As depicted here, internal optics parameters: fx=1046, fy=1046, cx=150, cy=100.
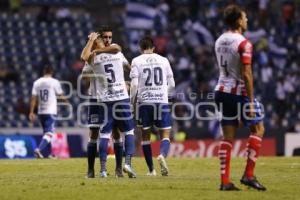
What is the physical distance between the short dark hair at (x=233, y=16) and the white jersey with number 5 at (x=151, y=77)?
180 inches

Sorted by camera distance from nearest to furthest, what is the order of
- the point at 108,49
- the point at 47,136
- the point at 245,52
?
the point at 245,52
the point at 108,49
the point at 47,136

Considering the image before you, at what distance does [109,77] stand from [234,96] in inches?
145

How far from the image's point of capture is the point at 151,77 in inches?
A: 778

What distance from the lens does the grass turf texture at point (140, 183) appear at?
580 inches

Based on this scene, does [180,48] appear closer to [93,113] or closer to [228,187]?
[93,113]

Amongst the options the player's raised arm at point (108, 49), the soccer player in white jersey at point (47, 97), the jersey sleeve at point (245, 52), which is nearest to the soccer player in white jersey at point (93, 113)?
the player's raised arm at point (108, 49)

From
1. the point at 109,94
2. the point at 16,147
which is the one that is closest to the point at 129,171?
the point at 109,94

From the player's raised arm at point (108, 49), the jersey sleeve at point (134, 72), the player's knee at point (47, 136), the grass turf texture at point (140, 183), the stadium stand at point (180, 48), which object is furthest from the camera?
the stadium stand at point (180, 48)

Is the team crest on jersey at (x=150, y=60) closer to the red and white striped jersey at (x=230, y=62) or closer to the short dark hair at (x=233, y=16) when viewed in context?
the red and white striped jersey at (x=230, y=62)

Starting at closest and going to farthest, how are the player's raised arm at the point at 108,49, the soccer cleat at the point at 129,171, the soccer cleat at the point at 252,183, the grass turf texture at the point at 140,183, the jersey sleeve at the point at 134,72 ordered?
the grass turf texture at the point at 140,183, the soccer cleat at the point at 252,183, the player's raised arm at the point at 108,49, the soccer cleat at the point at 129,171, the jersey sleeve at the point at 134,72

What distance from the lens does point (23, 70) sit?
39.2m

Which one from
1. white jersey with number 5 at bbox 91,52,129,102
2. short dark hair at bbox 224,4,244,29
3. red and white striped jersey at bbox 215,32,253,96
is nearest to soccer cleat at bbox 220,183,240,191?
red and white striped jersey at bbox 215,32,253,96

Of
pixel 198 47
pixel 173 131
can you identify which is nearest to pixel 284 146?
pixel 173 131

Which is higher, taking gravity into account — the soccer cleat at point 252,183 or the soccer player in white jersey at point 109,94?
the soccer player in white jersey at point 109,94
